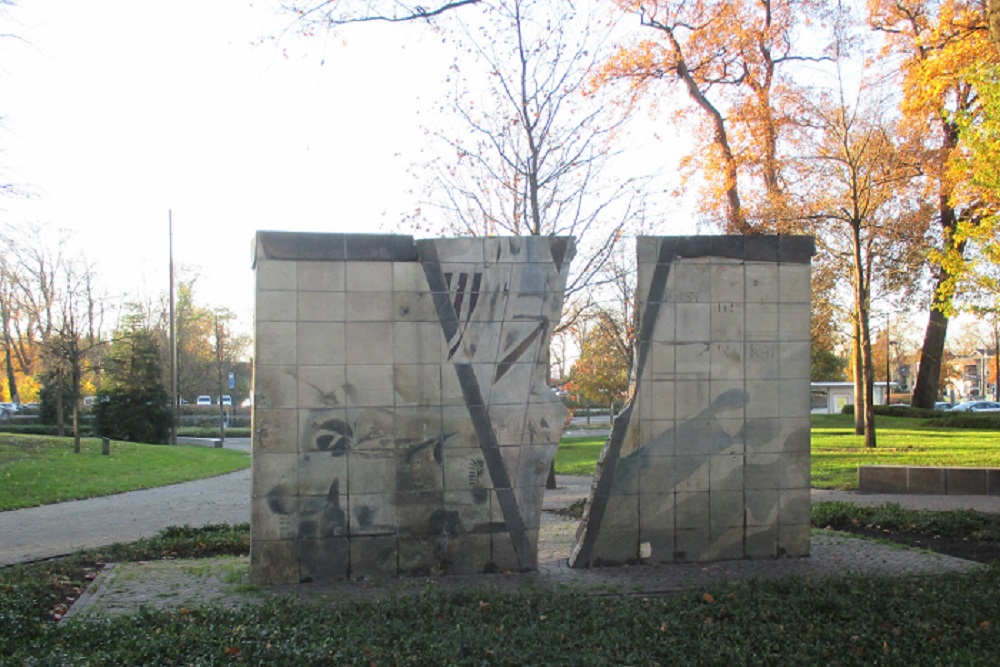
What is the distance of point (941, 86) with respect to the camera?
19359 millimetres

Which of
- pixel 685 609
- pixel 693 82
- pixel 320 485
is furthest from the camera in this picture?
pixel 693 82

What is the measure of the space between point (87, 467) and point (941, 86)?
71.5 feet

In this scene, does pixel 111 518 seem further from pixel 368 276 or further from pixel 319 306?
pixel 368 276

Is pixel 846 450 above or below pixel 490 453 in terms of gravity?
below

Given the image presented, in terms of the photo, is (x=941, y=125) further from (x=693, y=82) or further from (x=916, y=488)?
(x=916, y=488)

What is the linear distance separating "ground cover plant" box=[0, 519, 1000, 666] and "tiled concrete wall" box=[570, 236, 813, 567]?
4.11 ft

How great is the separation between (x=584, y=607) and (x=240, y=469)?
805 inches

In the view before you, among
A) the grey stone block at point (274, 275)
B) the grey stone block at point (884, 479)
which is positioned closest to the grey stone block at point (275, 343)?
the grey stone block at point (274, 275)

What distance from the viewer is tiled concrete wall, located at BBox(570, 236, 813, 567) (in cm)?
829

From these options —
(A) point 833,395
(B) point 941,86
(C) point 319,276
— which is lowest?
(A) point 833,395

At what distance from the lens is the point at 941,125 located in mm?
27797

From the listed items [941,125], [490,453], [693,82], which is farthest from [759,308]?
[941,125]

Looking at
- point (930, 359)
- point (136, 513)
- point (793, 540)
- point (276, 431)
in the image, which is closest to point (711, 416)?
point (793, 540)

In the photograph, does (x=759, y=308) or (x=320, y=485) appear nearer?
(x=320, y=485)
